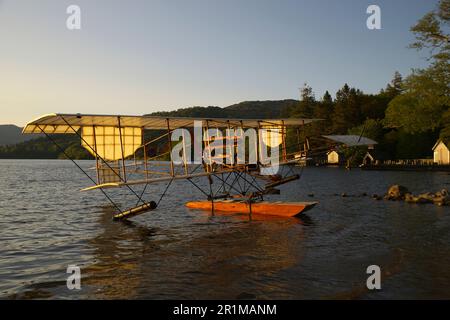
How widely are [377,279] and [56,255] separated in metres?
10.9

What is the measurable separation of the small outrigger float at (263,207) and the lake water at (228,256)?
0.79 metres

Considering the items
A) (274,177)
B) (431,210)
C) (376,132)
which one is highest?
(376,132)

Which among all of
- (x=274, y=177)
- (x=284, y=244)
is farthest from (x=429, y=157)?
(x=284, y=244)

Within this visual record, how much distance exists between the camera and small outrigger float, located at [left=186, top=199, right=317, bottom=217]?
67.9 ft

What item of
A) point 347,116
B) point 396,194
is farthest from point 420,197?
point 347,116

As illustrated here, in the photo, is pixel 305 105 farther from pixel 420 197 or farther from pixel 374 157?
pixel 420 197

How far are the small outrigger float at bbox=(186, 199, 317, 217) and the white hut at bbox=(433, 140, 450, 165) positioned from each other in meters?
64.2

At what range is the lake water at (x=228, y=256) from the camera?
9.71m

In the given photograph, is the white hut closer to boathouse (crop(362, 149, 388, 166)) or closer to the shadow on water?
boathouse (crop(362, 149, 388, 166))

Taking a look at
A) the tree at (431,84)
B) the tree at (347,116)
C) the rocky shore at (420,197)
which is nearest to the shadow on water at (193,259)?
the rocky shore at (420,197)

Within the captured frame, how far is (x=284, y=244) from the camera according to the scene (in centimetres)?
1459

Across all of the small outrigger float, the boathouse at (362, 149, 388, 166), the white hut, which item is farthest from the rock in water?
the boathouse at (362, 149, 388, 166)

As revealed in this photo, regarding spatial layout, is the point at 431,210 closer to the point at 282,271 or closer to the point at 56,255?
the point at 282,271

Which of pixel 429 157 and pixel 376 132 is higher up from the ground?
pixel 376 132
